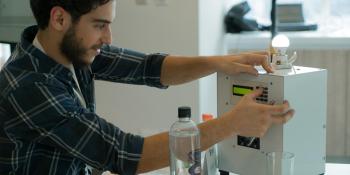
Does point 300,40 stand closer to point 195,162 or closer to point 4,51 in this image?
point 4,51

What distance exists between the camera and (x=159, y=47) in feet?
10.0

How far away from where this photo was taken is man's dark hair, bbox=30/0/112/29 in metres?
1.50

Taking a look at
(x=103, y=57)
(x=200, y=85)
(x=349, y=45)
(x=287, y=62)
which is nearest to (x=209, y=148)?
(x=287, y=62)

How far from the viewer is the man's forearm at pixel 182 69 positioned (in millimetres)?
1858

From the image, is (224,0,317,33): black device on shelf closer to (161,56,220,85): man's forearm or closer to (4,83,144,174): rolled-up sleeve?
(161,56,220,85): man's forearm

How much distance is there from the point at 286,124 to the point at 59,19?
701mm

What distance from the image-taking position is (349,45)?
3.38m

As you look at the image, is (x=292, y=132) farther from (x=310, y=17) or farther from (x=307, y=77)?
(x=310, y=17)

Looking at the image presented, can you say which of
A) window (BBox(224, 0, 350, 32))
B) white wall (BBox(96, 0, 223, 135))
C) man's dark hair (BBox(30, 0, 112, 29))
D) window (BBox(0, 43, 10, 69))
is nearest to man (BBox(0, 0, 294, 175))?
man's dark hair (BBox(30, 0, 112, 29))

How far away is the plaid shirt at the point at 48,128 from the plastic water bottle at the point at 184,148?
0.10 metres

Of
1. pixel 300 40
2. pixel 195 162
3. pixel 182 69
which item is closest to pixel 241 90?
pixel 195 162

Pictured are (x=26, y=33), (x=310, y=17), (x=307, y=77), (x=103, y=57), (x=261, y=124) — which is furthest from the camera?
(x=310, y=17)

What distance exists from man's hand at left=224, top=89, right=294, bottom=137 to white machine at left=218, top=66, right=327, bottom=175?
5 centimetres

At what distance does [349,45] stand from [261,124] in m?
2.18
